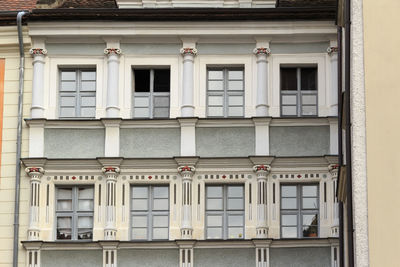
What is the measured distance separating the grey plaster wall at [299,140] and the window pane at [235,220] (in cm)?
170

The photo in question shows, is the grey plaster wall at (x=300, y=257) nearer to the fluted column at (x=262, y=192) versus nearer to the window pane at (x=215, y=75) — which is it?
the fluted column at (x=262, y=192)

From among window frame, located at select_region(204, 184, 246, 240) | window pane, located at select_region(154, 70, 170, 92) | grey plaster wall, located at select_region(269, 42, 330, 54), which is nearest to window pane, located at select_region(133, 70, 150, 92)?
window pane, located at select_region(154, 70, 170, 92)

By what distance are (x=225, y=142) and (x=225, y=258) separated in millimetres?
2769

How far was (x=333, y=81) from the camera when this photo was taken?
29516 millimetres

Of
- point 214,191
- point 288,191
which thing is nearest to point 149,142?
point 214,191

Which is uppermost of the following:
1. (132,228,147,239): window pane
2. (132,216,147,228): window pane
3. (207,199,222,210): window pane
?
(207,199,222,210): window pane

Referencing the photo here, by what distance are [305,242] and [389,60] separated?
890 cm

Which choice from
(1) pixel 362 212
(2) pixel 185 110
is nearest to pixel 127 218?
(2) pixel 185 110

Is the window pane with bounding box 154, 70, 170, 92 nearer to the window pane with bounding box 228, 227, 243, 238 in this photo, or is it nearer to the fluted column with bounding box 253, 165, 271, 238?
the fluted column with bounding box 253, 165, 271, 238

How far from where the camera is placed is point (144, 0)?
30.6 meters

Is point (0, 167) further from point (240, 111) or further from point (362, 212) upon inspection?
point (362, 212)

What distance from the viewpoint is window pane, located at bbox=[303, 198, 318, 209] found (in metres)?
29.1

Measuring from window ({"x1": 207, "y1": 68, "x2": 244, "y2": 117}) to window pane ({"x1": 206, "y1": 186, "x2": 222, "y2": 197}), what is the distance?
5.85 ft

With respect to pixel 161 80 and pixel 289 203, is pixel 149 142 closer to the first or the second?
pixel 161 80
